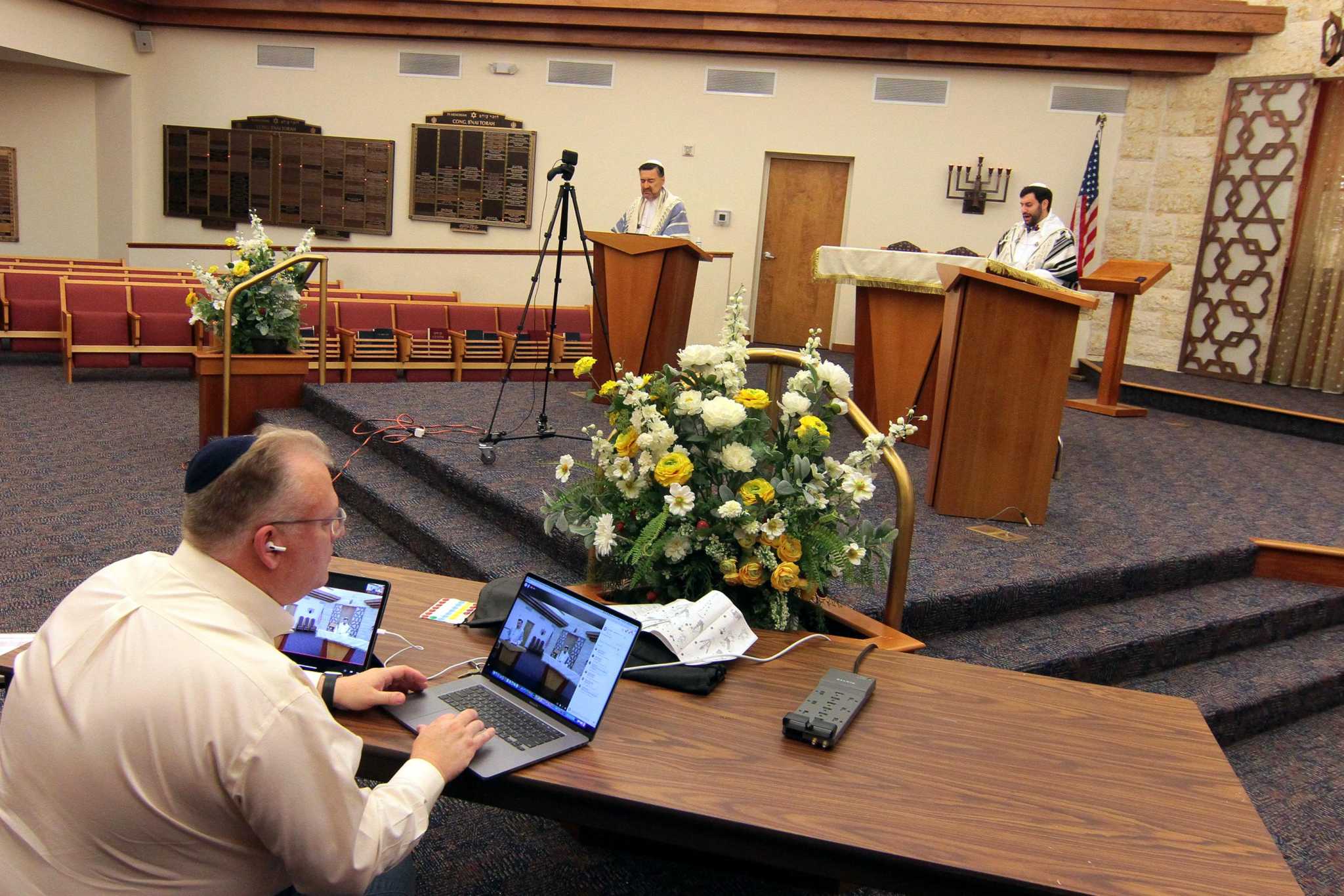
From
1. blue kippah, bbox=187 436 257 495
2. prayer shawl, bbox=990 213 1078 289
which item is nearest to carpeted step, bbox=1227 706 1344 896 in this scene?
blue kippah, bbox=187 436 257 495

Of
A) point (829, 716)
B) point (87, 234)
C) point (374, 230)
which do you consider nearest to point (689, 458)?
point (829, 716)

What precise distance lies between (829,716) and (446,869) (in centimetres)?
109

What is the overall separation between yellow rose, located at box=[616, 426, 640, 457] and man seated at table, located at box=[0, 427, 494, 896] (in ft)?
2.80

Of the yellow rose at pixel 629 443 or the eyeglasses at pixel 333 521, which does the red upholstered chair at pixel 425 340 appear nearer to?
the yellow rose at pixel 629 443

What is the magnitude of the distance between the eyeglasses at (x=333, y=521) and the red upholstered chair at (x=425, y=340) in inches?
252

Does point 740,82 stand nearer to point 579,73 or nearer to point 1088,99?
point 579,73

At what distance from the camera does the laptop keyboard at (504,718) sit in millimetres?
1574

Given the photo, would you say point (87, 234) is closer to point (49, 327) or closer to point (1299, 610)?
point (49, 327)

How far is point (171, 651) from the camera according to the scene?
4.00 ft

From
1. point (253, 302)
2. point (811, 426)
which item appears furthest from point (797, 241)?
point (811, 426)

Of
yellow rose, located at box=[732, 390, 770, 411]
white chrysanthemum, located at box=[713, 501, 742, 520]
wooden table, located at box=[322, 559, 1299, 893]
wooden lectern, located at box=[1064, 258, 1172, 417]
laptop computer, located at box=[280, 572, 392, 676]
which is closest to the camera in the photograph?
wooden table, located at box=[322, 559, 1299, 893]

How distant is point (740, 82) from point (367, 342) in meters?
4.46

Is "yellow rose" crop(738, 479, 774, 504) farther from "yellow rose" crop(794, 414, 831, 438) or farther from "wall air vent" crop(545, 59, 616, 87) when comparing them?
"wall air vent" crop(545, 59, 616, 87)

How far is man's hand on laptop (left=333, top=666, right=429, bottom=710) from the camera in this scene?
1.61m
